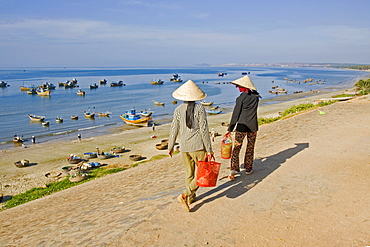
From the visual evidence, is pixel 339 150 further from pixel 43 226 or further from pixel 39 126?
pixel 39 126

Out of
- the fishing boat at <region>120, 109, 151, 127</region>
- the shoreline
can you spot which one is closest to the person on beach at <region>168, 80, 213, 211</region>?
the shoreline

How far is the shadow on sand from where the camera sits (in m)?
5.34

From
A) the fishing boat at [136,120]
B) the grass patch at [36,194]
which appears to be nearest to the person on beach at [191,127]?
the grass patch at [36,194]

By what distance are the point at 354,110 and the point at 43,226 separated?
1435 centimetres

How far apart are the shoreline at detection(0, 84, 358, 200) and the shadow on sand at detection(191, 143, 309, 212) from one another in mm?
10365

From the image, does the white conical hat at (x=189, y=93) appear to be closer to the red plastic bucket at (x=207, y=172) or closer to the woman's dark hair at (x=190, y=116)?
the woman's dark hair at (x=190, y=116)

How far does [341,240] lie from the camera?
12.1 feet

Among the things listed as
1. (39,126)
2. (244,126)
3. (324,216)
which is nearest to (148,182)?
(244,126)

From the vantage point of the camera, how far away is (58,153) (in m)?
21.7

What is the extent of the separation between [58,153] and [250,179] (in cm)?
1883

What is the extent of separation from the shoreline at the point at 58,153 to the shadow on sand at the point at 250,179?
10365mm

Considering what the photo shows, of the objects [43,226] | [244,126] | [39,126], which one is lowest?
[39,126]

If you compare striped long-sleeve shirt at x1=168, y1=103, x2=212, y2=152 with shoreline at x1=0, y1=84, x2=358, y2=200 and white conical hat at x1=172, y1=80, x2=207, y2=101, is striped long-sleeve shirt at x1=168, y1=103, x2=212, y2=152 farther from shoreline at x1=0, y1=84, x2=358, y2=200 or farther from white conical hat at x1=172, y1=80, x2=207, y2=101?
shoreline at x1=0, y1=84, x2=358, y2=200

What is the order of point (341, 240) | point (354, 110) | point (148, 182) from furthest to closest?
point (354, 110)
point (148, 182)
point (341, 240)
